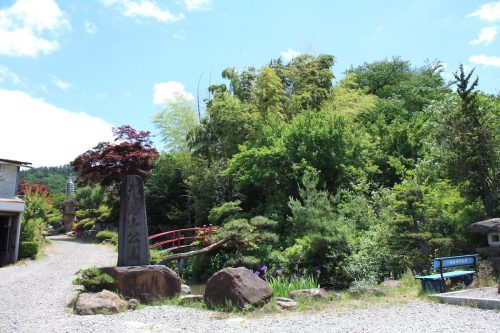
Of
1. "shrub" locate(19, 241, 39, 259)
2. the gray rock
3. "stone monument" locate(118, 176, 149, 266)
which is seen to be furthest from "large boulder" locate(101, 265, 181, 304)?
"shrub" locate(19, 241, 39, 259)

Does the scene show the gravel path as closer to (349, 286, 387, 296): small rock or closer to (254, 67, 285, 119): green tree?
(349, 286, 387, 296): small rock

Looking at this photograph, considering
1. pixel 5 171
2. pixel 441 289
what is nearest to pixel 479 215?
pixel 441 289

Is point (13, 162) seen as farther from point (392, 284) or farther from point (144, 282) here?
point (392, 284)

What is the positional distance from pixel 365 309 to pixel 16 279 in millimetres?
9289

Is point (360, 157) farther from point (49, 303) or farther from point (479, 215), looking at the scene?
point (49, 303)

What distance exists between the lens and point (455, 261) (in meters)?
8.42

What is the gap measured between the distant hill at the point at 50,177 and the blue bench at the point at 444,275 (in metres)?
45.7

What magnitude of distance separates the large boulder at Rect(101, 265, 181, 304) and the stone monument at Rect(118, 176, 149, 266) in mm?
444

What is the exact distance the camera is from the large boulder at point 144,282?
8570 millimetres

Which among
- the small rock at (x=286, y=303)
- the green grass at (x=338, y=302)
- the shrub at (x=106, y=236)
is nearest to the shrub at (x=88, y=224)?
the shrub at (x=106, y=236)

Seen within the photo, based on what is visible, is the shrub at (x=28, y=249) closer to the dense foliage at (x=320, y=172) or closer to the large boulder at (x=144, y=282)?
the dense foliage at (x=320, y=172)

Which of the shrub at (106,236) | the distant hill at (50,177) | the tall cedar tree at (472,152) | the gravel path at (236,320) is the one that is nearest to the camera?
the gravel path at (236,320)

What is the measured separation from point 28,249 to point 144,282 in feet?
31.9

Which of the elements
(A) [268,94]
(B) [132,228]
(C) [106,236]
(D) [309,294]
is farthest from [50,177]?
(D) [309,294]
